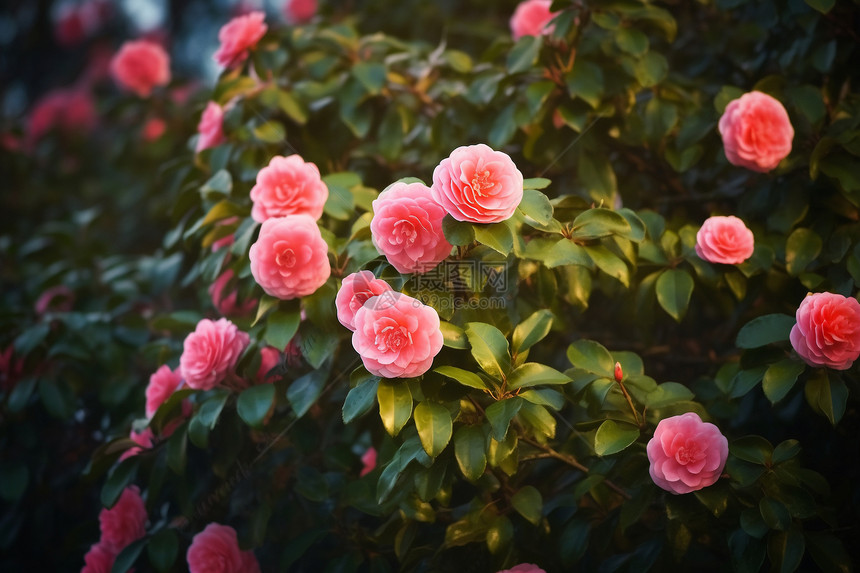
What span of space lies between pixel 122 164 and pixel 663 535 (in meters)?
2.27

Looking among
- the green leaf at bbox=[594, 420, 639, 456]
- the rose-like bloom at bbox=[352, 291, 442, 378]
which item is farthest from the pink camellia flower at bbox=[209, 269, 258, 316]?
the green leaf at bbox=[594, 420, 639, 456]

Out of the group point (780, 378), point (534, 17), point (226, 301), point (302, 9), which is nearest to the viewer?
point (780, 378)

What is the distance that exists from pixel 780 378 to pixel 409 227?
2.06 ft

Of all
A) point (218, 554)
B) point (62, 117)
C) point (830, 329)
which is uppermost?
point (830, 329)

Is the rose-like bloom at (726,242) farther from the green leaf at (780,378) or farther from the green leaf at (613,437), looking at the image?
the green leaf at (613,437)

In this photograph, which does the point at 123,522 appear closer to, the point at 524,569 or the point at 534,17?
the point at 524,569

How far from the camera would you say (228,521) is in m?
1.32

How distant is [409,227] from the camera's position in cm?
93

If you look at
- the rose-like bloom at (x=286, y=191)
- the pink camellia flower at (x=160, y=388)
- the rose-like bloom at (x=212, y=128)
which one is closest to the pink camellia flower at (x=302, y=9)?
the rose-like bloom at (x=212, y=128)

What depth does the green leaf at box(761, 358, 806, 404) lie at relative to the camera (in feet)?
3.37

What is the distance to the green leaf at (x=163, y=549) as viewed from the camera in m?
1.26

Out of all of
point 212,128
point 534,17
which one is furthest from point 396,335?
point 534,17

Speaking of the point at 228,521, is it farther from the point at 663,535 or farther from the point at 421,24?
the point at 421,24

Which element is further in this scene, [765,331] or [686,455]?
[765,331]
